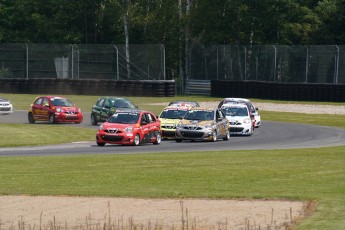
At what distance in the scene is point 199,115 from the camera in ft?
131

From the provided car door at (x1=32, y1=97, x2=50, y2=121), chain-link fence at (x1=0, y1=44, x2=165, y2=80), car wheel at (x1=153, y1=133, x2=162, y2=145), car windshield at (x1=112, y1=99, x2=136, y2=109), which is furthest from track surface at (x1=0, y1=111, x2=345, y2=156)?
chain-link fence at (x1=0, y1=44, x2=165, y2=80)

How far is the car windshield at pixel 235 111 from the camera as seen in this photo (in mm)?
44781

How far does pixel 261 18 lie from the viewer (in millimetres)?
84625

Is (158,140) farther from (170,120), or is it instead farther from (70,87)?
(70,87)

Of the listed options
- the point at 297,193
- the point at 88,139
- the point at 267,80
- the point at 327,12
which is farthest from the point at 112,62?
the point at 297,193

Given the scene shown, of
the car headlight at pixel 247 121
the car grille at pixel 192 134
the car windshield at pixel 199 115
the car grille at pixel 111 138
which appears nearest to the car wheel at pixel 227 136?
the car windshield at pixel 199 115

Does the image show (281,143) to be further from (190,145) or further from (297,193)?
(297,193)

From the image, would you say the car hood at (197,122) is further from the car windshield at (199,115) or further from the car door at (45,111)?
the car door at (45,111)

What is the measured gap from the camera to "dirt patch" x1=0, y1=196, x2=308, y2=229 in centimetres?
1698

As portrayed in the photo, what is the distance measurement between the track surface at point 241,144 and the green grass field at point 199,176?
2481mm

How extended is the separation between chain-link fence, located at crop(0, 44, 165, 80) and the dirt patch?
2167 inches

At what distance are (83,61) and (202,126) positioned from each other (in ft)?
125

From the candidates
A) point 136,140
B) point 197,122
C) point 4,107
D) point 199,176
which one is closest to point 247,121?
point 197,122

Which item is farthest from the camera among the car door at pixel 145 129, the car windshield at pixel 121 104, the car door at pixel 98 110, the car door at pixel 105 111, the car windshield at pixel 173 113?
the car door at pixel 98 110
